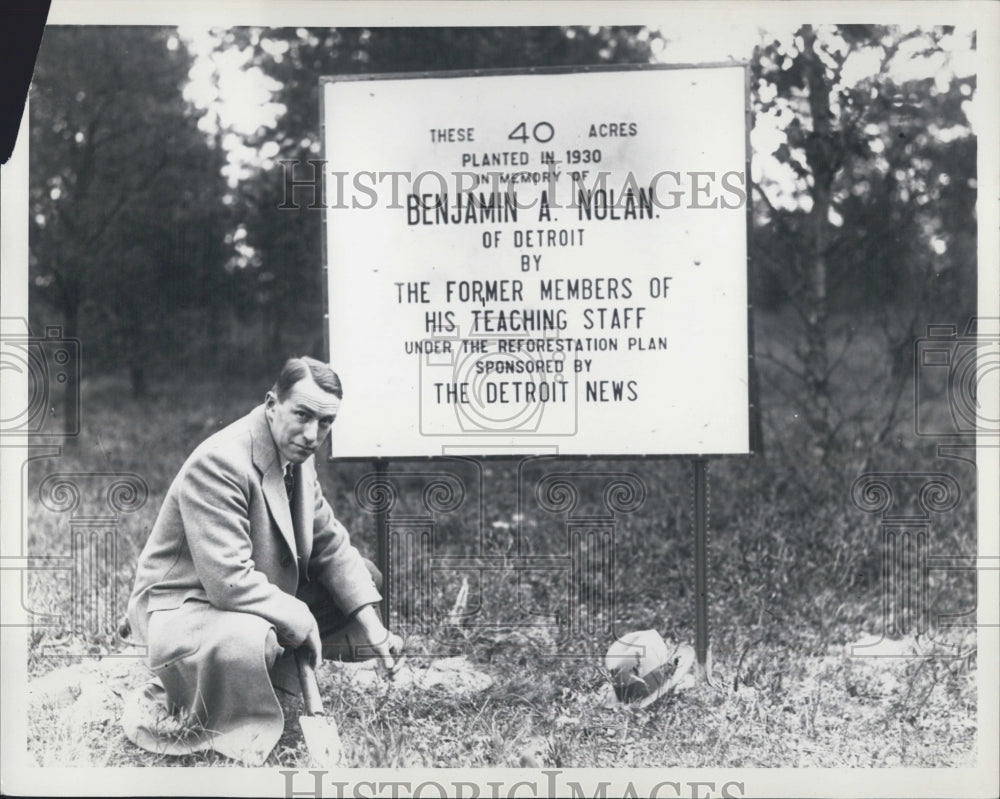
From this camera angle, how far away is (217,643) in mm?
4359

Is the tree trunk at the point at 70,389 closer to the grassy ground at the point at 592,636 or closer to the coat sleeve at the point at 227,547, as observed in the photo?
the grassy ground at the point at 592,636

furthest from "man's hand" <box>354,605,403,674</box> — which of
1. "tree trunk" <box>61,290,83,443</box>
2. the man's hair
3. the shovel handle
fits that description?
"tree trunk" <box>61,290,83,443</box>

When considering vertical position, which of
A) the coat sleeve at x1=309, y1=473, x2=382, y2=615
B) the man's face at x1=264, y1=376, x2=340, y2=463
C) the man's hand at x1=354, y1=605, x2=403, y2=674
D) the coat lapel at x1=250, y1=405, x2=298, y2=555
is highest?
the man's face at x1=264, y1=376, x2=340, y2=463

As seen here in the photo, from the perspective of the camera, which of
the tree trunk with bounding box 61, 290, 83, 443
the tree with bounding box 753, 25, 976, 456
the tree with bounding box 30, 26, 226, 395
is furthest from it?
the tree with bounding box 753, 25, 976, 456

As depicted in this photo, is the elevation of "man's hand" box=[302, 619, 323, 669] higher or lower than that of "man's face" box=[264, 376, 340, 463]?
lower

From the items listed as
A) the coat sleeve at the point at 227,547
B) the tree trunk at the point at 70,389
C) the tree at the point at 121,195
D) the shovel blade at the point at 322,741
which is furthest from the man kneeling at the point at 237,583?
the tree at the point at 121,195

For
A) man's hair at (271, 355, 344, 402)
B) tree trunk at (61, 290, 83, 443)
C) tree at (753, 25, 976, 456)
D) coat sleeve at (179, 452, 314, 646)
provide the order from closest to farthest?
1. coat sleeve at (179, 452, 314, 646)
2. man's hair at (271, 355, 344, 402)
3. tree trunk at (61, 290, 83, 443)
4. tree at (753, 25, 976, 456)

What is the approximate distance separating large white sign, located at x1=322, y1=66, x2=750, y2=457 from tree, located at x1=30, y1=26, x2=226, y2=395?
0.94 m

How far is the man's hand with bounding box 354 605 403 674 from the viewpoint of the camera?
4633mm

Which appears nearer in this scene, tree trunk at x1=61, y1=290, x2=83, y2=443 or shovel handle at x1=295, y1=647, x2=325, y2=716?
shovel handle at x1=295, y1=647, x2=325, y2=716

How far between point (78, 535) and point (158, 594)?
21.2 inches

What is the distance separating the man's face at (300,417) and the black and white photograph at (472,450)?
12mm

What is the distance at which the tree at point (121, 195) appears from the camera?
4996 mm

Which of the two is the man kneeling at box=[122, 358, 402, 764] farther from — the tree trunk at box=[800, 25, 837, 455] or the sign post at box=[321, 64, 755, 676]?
the tree trunk at box=[800, 25, 837, 455]
